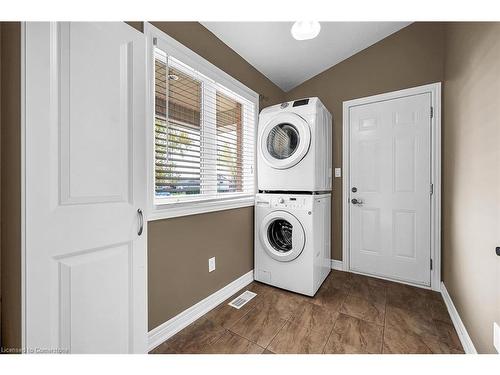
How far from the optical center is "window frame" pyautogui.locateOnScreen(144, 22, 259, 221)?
4.77 ft

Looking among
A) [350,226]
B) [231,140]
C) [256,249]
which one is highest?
[231,140]

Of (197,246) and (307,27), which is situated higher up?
(307,27)

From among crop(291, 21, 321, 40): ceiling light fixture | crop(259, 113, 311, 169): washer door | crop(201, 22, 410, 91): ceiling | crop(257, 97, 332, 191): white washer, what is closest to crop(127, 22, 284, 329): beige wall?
crop(201, 22, 410, 91): ceiling

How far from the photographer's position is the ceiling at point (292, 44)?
6.50 ft

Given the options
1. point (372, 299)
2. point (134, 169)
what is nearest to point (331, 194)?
point (372, 299)

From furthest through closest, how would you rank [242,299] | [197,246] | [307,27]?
[242,299] → [197,246] → [307,27]

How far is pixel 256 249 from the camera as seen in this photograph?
2.41 metres

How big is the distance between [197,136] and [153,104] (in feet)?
1.44

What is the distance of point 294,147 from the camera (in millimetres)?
2221

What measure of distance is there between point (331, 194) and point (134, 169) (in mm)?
2285

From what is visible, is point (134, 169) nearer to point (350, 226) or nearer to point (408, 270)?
point (350, 226)

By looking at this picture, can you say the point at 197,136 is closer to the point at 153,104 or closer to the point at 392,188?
the point at 153,104

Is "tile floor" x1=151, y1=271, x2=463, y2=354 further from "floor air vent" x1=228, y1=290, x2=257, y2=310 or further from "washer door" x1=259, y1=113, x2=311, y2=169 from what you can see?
"washer door" x1=259, y1=113, x2=311, y2=169

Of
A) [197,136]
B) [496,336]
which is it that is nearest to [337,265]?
[496,336]
